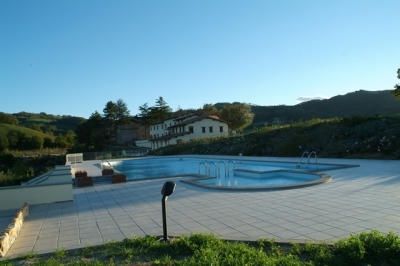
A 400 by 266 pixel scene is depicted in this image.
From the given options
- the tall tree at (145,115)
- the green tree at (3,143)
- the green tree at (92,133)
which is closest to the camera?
the green tree at (3,143)

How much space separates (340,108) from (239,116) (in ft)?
52.8

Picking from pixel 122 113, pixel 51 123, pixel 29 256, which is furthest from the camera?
pixel 51 123

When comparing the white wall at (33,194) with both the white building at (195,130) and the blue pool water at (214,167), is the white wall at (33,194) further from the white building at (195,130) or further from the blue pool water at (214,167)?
the white building at (195,130)

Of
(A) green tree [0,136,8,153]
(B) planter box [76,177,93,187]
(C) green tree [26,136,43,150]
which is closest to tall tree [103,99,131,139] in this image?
(C) green tree [26,136,43,150]

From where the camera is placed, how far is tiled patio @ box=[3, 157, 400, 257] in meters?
4.40

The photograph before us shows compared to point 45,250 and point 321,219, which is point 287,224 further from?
point 45,250

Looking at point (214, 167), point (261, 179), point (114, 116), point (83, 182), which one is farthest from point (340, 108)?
point (83, 182)

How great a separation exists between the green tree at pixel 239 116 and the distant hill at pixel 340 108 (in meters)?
2.69

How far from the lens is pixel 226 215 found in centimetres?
550

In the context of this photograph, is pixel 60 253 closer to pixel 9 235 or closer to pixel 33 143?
pixel 9 235

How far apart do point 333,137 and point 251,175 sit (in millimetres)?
7573

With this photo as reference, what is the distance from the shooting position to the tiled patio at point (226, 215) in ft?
14.4

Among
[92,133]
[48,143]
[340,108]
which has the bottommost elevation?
[48,143]

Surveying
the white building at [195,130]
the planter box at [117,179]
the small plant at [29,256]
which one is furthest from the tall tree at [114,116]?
the small plant at [29,256]
